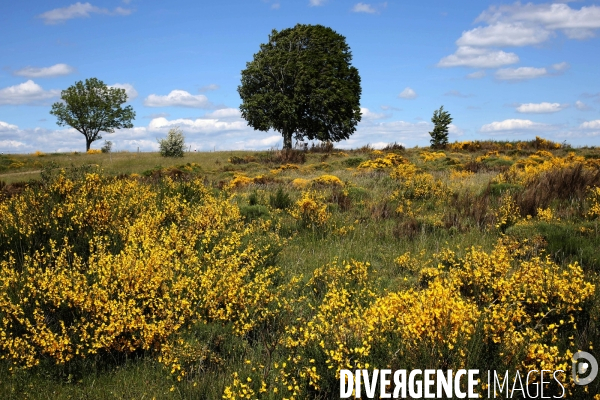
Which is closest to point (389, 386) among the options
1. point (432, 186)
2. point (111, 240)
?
point (111, 240)

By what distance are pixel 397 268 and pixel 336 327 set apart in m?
2.65

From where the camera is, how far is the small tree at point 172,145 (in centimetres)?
3347

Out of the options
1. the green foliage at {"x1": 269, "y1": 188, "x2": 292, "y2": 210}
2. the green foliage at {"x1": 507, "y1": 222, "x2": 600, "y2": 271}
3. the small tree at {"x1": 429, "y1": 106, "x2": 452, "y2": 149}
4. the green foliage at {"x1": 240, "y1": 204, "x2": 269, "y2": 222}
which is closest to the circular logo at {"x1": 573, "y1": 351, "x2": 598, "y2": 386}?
the green foliage at {"x1": 507, "y1": 222, "x2": 600, "y2": 271}

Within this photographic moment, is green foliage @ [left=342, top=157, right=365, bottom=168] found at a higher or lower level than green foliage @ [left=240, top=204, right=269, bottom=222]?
higher

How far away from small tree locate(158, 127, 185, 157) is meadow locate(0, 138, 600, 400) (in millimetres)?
24867

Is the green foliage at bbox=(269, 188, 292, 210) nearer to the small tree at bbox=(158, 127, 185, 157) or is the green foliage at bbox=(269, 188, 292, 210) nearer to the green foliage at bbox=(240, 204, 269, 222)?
the green foliage at bbox=(240, 204, 269, 222)

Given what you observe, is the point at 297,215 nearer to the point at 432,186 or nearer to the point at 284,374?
the point at 432,186

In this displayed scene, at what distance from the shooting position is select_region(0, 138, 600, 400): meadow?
3545mm

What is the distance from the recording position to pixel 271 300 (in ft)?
16.1

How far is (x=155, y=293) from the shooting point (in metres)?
4.71

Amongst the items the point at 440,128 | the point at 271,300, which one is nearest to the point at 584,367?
the point at 271,300

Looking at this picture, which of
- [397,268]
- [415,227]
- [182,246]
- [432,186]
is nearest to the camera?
[182,246]

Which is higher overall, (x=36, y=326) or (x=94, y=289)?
(x=94, y=289)

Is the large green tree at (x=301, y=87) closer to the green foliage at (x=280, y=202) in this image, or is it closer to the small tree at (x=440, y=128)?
the small tree at (x=440, y=128)
